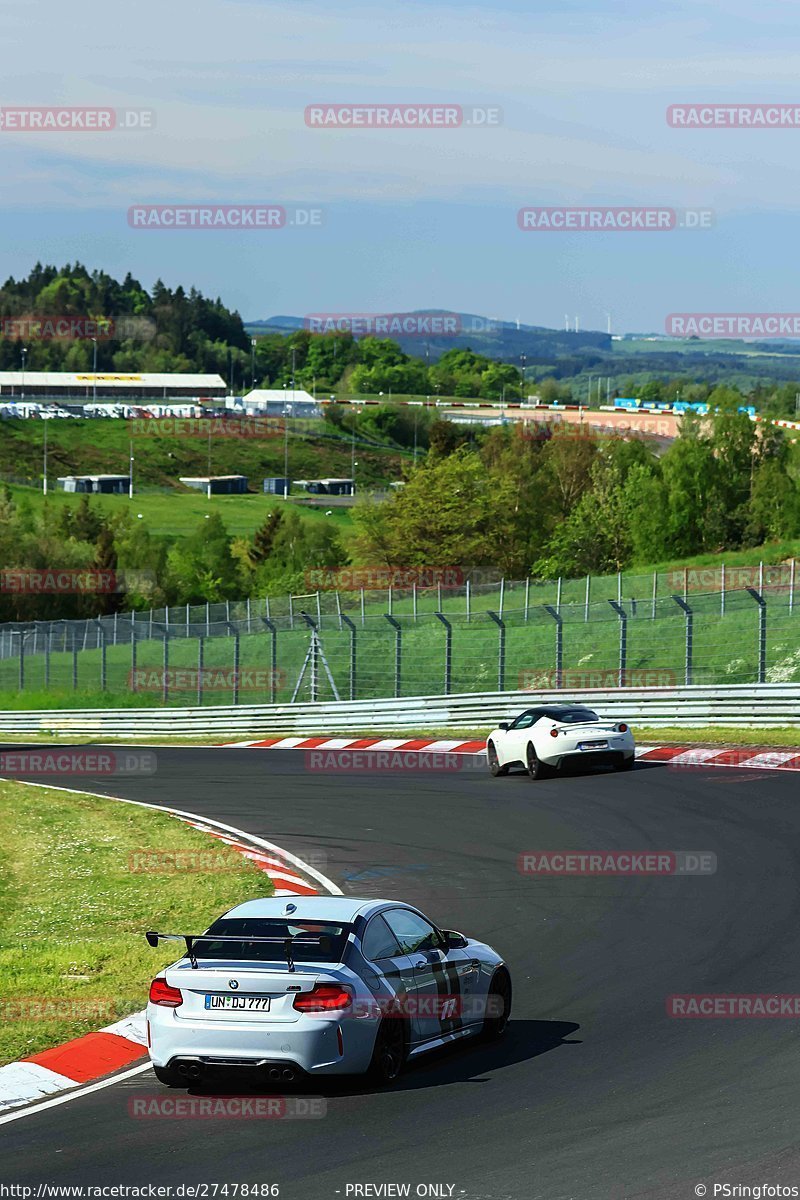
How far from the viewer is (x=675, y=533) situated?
98.4 metres

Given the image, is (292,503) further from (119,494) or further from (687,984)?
(687,984)

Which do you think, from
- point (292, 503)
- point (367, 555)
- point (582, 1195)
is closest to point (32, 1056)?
point (582, 1195)

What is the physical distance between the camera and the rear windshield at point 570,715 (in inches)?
1070

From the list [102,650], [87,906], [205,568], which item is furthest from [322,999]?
[205,568]

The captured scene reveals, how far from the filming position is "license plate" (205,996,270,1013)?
946cm

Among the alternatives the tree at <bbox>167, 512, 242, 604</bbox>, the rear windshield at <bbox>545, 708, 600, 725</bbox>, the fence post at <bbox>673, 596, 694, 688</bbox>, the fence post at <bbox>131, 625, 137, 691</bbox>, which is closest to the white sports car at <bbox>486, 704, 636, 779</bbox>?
the rear windshield at <bbox>545, 708, 600, 725</bbox>

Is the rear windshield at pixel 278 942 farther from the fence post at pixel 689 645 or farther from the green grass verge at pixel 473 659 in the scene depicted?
the green grass verge at pixel 473 659

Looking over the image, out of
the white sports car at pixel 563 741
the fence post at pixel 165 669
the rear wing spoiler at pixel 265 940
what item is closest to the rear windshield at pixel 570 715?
the white sports car at pixel 563 741

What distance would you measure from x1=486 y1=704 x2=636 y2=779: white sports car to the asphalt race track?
4258mm

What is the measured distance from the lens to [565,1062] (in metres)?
10.2

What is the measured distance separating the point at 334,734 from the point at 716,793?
1720 centimetres

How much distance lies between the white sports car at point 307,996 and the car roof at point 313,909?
0.01 m

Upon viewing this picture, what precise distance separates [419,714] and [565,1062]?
27.4 meters

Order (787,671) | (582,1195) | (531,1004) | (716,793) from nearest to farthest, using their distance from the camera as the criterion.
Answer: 1. (582,1195)
2. (531,1004)
3. (716,793)
4. (787,671)
